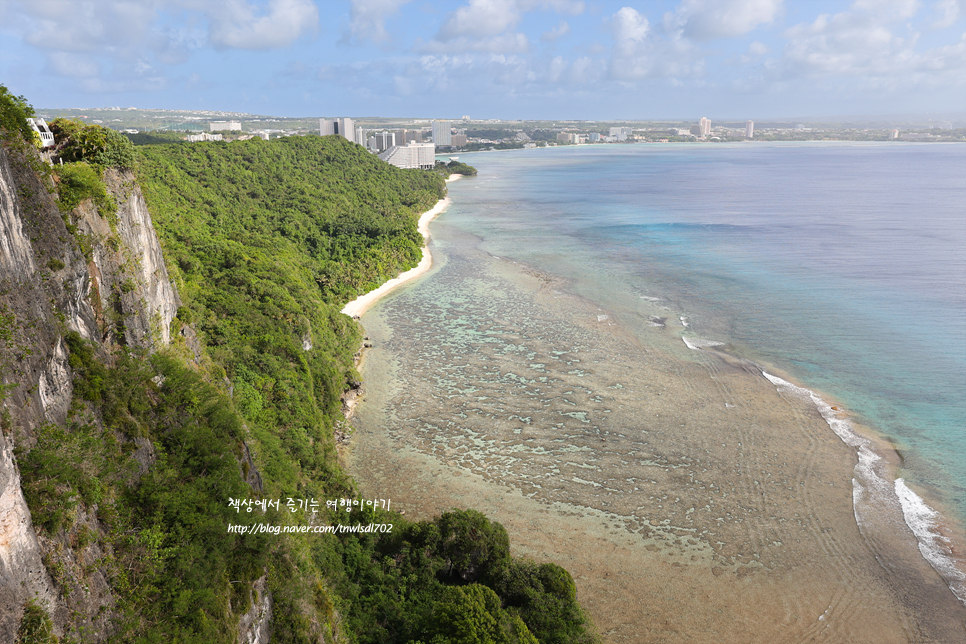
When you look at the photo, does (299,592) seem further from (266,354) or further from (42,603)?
(266,354)

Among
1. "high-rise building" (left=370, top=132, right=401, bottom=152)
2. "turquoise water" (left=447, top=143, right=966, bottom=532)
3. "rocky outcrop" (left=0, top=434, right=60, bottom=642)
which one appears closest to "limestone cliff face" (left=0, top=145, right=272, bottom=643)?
"rocky outcrop" (left=0, top=434, right=60, bottom=642)

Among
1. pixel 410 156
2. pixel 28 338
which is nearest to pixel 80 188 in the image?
pixel 28 338

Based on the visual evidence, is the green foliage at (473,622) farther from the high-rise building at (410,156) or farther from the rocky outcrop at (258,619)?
the high-rise building at (410,156)

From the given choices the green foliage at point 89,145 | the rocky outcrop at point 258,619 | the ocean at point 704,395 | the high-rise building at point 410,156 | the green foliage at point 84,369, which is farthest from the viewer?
the high-rise building at point 410,156

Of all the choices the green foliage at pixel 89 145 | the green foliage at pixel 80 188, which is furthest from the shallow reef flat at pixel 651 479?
the green foliage at pixel 89 145

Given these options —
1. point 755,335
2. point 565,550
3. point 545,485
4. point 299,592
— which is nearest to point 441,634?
point 299,592
